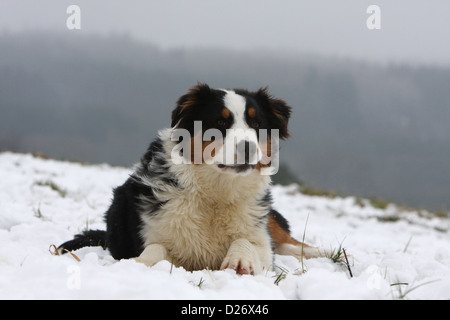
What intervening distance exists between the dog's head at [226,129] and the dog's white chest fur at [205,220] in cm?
19

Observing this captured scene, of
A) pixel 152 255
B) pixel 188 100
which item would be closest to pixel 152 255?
pixel 152 255

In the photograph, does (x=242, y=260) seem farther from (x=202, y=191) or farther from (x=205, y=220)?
(x=202, y=191)

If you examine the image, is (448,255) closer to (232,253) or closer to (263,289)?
(232,253)

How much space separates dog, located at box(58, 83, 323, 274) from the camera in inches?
145

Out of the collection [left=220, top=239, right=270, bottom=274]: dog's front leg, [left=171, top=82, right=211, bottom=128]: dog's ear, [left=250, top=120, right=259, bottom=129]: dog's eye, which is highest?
[left=171, top=82, right=211, bottom=128]: dog's ear

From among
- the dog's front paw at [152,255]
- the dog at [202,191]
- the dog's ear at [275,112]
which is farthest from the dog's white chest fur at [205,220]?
the dog's ear at [275,112]

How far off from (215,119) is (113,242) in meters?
1.57

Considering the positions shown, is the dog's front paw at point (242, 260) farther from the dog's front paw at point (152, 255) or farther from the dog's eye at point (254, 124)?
the dog's eye at point (254, 124)

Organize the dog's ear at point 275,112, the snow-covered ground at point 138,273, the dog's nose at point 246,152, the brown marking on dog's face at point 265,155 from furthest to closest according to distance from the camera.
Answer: the dog's ear at point 275,112, the brown marking on dog's face at point 265,155, the dog's nose at point 246,152, the snow-covered ground at point 138,273

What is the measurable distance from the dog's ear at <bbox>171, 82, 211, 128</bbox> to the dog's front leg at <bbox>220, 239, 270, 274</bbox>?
1331 mm

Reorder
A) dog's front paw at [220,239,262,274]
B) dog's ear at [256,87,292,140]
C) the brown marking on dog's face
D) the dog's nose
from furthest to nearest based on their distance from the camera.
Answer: dog's ear at [256,87,292,140] < the brown marking on dog's face < the dog's nose < dog's front paw at [220,239,262,274]

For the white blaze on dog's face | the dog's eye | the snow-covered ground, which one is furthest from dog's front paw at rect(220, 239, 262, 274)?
the dog's eye

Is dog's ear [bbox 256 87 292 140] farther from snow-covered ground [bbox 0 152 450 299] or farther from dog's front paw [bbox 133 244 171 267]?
dog's front paw [bbox 133 244 171 267]

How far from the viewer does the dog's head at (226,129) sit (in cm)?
365
